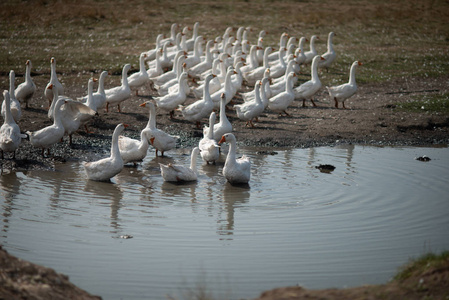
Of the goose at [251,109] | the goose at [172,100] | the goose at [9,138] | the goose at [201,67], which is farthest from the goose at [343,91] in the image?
the goose at [9,138]

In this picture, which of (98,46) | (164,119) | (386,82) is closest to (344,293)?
(164,119)

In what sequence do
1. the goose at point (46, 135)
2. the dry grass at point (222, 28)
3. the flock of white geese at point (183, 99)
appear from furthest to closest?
the dry grass at point (222, 28) < the goose at point (46, 135) < the flock of white geese at point (183, 99)

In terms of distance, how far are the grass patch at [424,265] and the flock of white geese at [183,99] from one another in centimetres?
506

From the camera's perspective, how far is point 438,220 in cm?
906

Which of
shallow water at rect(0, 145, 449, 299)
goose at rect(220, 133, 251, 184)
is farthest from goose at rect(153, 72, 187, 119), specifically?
goose at rect(220, 133, 251, 184)

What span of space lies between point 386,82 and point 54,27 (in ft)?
53.3

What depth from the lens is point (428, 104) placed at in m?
17.4

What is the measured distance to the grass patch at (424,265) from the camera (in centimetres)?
598

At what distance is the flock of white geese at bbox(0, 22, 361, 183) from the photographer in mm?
11600

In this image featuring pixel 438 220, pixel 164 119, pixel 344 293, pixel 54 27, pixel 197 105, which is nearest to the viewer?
pixel 344 293

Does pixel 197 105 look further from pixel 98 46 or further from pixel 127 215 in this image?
pixel 98 46

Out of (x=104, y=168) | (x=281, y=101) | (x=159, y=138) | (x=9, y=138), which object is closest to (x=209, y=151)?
(x=159, y=138)

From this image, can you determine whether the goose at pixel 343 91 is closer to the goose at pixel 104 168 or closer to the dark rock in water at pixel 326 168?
the dark rock in water at pixel 326 168

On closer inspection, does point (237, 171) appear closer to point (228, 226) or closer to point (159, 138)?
point (228, 226)
